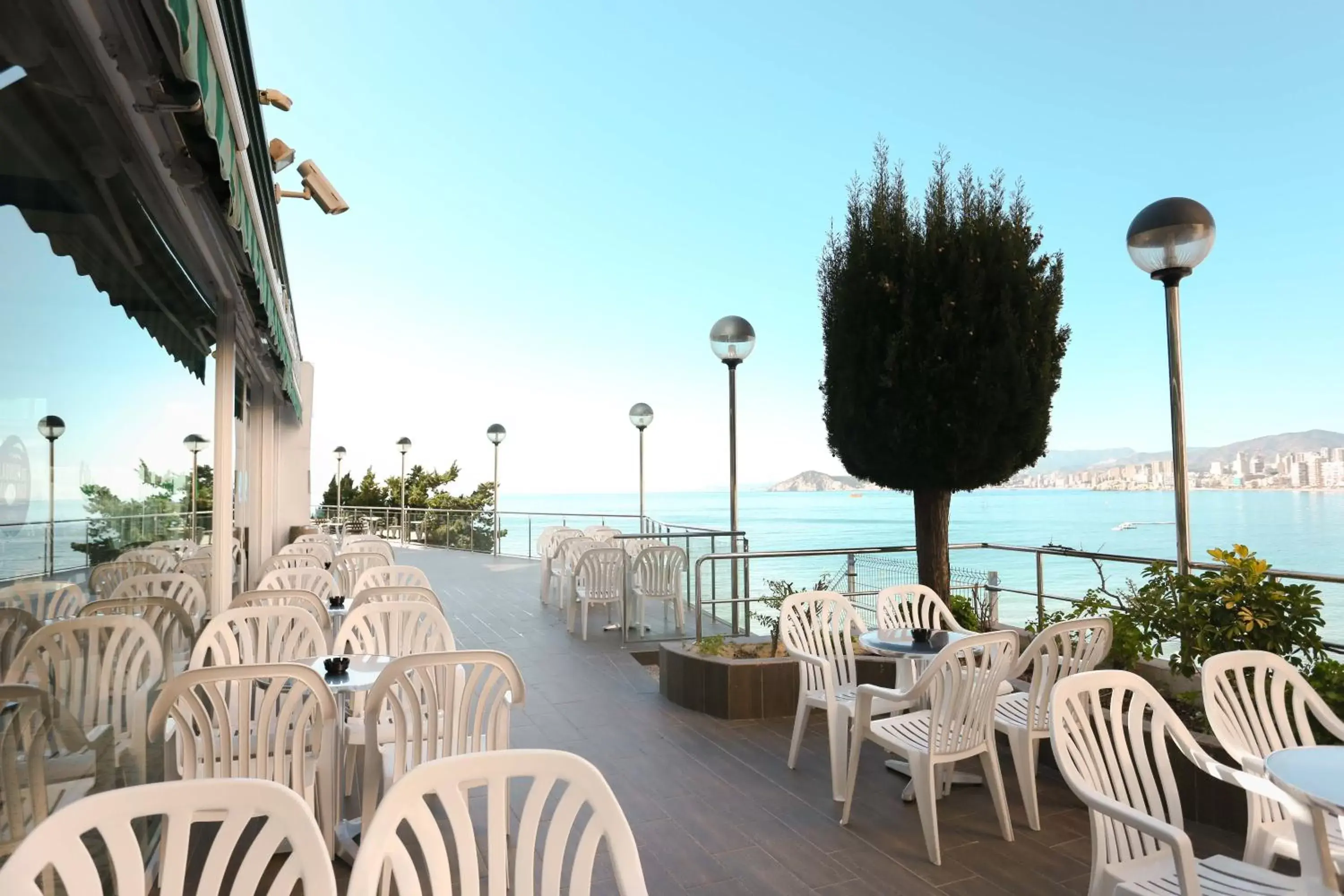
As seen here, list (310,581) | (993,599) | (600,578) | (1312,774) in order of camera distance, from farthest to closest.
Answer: (600,578) → (993,599) → (310,581) → (1312,774)

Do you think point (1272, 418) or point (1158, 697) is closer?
point (1158, 697)

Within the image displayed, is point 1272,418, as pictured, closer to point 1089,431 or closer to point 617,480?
point 1089,431

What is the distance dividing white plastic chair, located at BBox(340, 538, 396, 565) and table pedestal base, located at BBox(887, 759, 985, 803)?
4.67 m

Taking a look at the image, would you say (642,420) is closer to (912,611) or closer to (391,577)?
(391,577)

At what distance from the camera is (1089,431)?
38156mm

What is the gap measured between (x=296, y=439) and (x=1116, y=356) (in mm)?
32034

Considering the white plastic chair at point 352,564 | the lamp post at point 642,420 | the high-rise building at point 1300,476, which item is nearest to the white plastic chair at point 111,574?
the white plastic chair at point 352,564

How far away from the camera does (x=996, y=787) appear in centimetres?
326

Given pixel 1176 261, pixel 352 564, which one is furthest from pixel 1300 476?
pixel 352 564

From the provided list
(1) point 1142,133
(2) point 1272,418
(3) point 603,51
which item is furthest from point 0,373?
(2) point 1272,418

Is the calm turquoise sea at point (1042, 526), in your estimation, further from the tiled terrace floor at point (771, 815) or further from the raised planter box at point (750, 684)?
the tiled terrace floor at point (771, 815)

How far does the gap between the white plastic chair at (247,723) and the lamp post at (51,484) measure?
51cm

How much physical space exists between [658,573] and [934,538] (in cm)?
274

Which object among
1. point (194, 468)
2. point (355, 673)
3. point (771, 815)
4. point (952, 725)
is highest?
point (194, 468)
